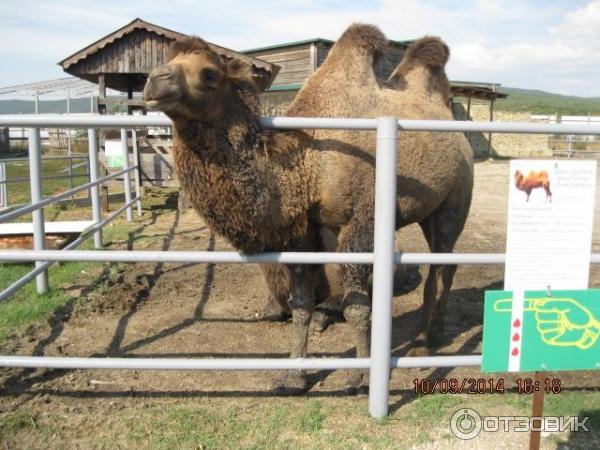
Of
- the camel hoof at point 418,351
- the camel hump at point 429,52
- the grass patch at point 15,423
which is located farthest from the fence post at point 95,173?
the camel hoof at point 418,351

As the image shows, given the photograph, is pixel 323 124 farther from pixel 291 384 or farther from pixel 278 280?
pixel 291 384

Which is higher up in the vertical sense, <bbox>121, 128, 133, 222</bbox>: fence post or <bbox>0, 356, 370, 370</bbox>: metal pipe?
<bbox>121, 128, 133, 222</bbox>: fence post

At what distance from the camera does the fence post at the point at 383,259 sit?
2.89 metres

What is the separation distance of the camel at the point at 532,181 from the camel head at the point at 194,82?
1.62 metres

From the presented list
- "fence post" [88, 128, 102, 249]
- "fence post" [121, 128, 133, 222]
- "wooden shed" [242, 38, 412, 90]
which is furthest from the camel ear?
"wooden shed" [242, 38, 412, 90]

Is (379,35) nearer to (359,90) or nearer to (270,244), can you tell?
(359,90)

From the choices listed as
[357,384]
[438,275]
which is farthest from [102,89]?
[357,384]

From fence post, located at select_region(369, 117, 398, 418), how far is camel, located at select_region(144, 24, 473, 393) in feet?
1.48

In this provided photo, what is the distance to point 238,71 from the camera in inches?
123

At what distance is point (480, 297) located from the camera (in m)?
5.81

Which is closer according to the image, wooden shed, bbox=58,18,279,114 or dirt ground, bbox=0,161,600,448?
dirt ground, bbox=0,161,600,448

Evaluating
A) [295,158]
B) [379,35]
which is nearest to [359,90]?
[379,35]

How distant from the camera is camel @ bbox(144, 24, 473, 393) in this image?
2.99m

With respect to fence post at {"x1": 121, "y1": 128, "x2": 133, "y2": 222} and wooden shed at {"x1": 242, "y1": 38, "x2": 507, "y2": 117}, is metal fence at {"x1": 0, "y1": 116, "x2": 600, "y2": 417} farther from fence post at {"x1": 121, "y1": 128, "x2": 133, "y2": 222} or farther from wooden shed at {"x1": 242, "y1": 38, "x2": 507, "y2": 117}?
wooden shed at {"x1": 242, "y1": 38, "x2": 507, "y2": 117}
